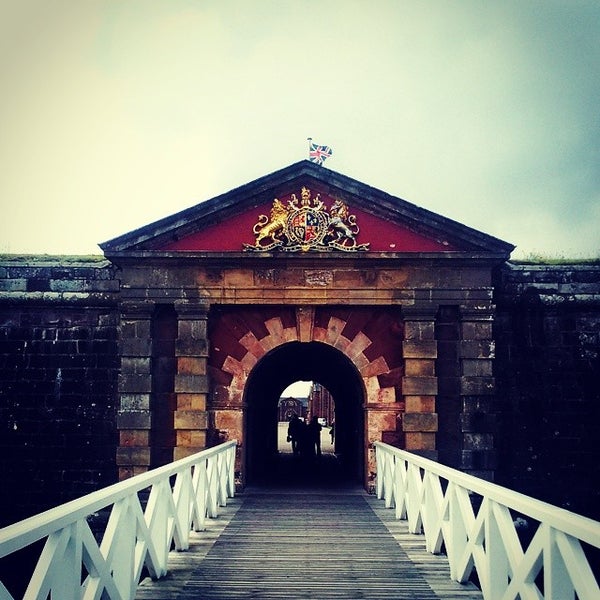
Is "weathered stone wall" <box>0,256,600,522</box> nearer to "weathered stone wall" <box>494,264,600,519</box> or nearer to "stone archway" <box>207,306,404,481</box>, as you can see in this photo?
"weathered stone wall" <box>494,264,600,519</box>

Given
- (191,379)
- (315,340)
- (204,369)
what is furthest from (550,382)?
(191,379)

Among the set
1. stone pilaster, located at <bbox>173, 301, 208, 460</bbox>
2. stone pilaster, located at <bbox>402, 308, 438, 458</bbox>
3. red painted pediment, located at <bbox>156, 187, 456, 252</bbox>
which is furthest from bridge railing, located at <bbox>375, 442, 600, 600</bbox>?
red painted pediment, located at <bbox>156, 187, 456, 252</bbox>

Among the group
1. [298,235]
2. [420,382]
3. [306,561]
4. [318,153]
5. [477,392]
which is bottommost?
[306,561]

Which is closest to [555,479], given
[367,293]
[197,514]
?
[367,293]

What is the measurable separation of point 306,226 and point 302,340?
1.94 m

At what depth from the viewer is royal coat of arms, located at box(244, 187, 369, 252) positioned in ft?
36.9

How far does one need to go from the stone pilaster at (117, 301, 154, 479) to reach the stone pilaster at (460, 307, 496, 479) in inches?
205

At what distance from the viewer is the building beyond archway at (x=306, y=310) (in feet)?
36.1

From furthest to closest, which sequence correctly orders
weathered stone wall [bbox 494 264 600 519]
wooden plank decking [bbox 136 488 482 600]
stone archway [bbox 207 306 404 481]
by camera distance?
weathered stone wall [bbox 494 264 600 519] < stone archway [bbox 207 306 404 481] < wooden plank decking [bbox 136 488 482 600]

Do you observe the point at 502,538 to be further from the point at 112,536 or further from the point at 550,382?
the point at 550,382

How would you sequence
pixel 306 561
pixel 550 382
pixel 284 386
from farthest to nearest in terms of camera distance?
pixel 284 386 → pixel 550 382 → pixel 306 561

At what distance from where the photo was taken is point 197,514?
743 cm

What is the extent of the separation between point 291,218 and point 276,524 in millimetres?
5234

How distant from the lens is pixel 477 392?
11.0m
